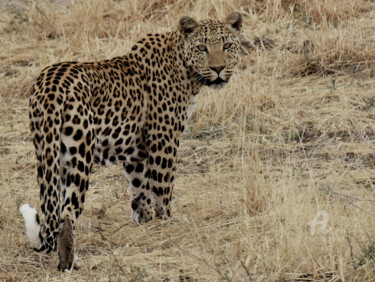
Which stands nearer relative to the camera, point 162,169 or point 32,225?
point 32,225

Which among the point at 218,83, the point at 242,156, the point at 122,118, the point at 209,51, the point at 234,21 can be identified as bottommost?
the point at 242,156

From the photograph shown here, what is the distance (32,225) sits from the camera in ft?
19.2

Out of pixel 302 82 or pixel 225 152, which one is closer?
pixel 225 152

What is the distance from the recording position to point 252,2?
11.9 metres

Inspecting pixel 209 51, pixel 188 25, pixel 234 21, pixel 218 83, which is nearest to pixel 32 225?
pixel 218 83

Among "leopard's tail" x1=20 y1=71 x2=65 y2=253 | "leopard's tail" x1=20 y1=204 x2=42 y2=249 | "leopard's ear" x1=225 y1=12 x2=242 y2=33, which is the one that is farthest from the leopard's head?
"leopard's tail" x1=20 y1=204 x2=42 y2=249

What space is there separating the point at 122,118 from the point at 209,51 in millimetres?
957

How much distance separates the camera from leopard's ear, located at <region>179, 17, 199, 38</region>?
22.2 feet

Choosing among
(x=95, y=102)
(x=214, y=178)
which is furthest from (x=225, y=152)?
(x=95, y=102)

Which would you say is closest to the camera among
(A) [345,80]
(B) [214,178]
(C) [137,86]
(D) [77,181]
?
(D) [77,181]

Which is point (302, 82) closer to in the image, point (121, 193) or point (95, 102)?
point (121, 193)

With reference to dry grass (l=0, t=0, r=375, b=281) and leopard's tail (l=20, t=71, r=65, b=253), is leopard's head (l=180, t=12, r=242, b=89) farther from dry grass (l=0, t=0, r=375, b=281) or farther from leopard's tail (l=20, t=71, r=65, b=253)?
leopard's tail (l=20, t=71, r=65, b=253)

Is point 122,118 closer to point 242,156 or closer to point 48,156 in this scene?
point 48,156

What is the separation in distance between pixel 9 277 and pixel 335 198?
268 centimetres
